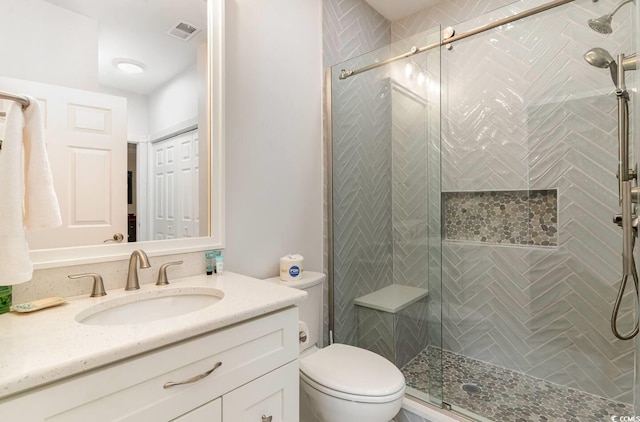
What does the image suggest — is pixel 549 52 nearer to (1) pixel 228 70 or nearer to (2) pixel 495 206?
(2) pixel 495 206

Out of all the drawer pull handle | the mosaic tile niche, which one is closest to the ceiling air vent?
the drawer pull handle

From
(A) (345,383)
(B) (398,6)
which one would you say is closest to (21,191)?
(A) (345,383)

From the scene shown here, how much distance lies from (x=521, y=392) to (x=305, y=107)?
6.76 ft

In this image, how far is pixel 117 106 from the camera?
1.12 meters

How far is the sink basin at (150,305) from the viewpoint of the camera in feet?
3.07

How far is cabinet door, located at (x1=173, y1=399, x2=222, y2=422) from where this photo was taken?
0.73 meters

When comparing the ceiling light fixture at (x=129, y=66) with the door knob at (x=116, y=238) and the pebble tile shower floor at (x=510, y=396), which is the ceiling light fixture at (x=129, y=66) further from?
the pebble tile shower floor at (x=510, y=396)

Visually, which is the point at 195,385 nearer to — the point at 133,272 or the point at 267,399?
the point at 267,399

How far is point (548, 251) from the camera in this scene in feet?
6.18

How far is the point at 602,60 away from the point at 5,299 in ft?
8.80

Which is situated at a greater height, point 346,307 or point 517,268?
point 517,268

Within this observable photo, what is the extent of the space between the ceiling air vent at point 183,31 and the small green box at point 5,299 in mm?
1083

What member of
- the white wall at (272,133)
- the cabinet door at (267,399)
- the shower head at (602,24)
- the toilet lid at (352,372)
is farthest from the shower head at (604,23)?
the cabinet door at (267,399)

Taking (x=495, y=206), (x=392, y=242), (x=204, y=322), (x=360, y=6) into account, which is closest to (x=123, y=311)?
(x=204, y=322)
